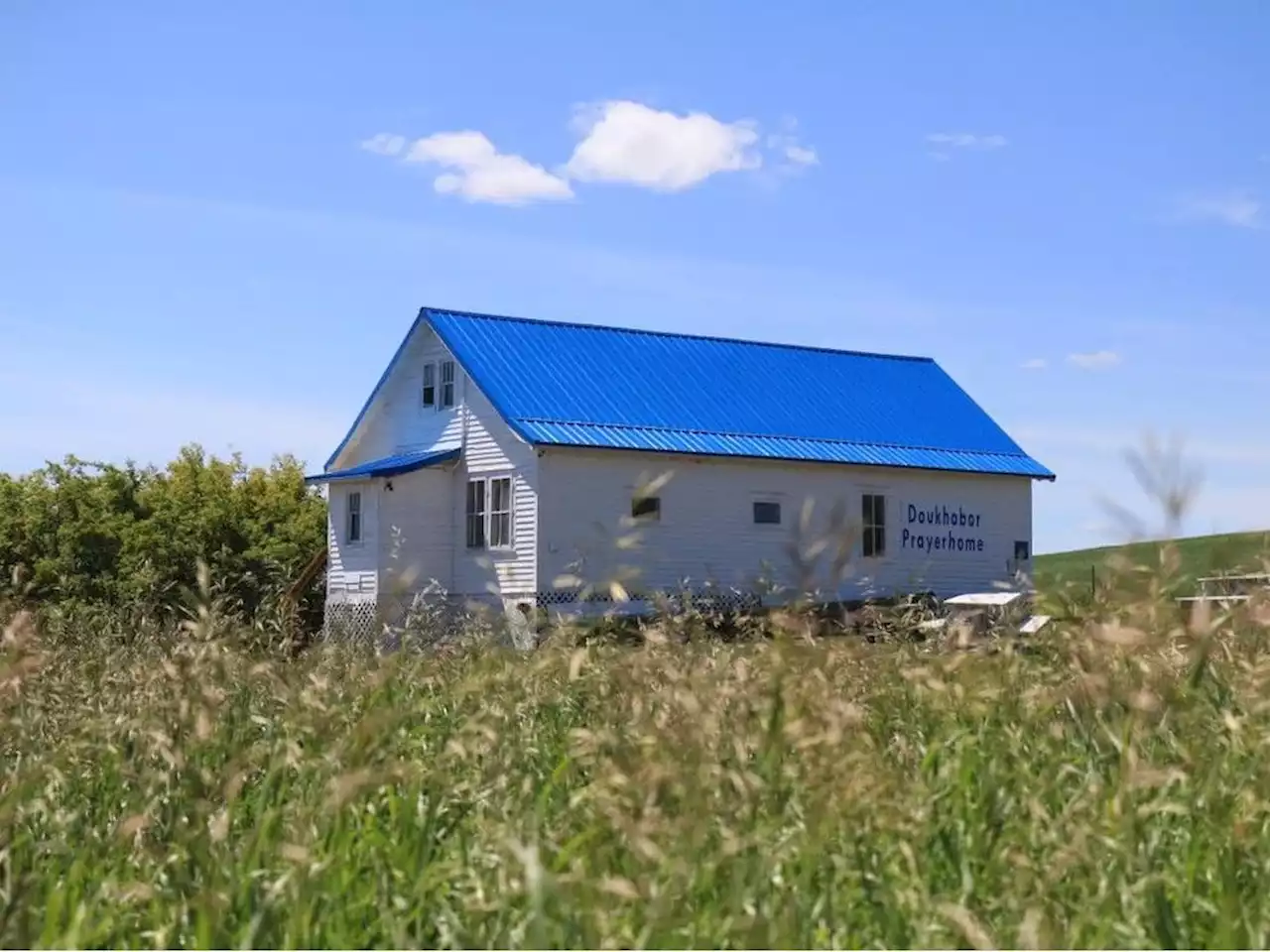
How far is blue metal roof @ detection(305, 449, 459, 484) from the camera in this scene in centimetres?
3269

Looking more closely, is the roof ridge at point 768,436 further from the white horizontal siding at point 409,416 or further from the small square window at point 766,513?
the white horizontal siding at point 409,416

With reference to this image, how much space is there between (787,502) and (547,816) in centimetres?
2931

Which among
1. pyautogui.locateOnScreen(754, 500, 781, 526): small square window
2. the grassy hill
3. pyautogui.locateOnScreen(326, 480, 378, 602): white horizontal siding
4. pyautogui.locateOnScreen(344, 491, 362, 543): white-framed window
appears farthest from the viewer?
pyautogui.locateOnScreen(344, 491, 362, 543): white-framed window

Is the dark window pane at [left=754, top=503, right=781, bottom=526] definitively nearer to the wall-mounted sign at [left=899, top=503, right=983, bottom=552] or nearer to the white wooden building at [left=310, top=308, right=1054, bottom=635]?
the white wooden building at [left=310, top=308, right=1054, bottom=635]

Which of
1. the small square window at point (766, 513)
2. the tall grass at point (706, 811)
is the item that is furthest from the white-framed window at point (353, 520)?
the tall grass at point (706, 811)

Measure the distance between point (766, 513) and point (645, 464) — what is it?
3173 millimetres

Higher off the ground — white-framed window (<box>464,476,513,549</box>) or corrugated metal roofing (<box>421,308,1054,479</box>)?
corrugated metal roofing (<box>421,308,1054,479</box>)

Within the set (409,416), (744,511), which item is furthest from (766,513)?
(409,416)

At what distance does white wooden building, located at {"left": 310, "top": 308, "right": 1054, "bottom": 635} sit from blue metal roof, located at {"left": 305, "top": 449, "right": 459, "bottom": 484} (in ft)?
0.24

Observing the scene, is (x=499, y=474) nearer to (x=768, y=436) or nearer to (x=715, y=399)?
(x=715, y=399)

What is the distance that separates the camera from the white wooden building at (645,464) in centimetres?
3091

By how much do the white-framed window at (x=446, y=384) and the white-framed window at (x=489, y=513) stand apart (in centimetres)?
206

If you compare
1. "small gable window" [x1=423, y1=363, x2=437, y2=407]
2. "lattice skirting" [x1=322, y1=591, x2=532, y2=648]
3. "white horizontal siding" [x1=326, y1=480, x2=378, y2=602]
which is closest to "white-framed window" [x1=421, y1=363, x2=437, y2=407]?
"small gable window" [x1=423, y1=363, x2=437, y2=407]

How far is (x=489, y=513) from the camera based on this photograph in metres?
32.0
